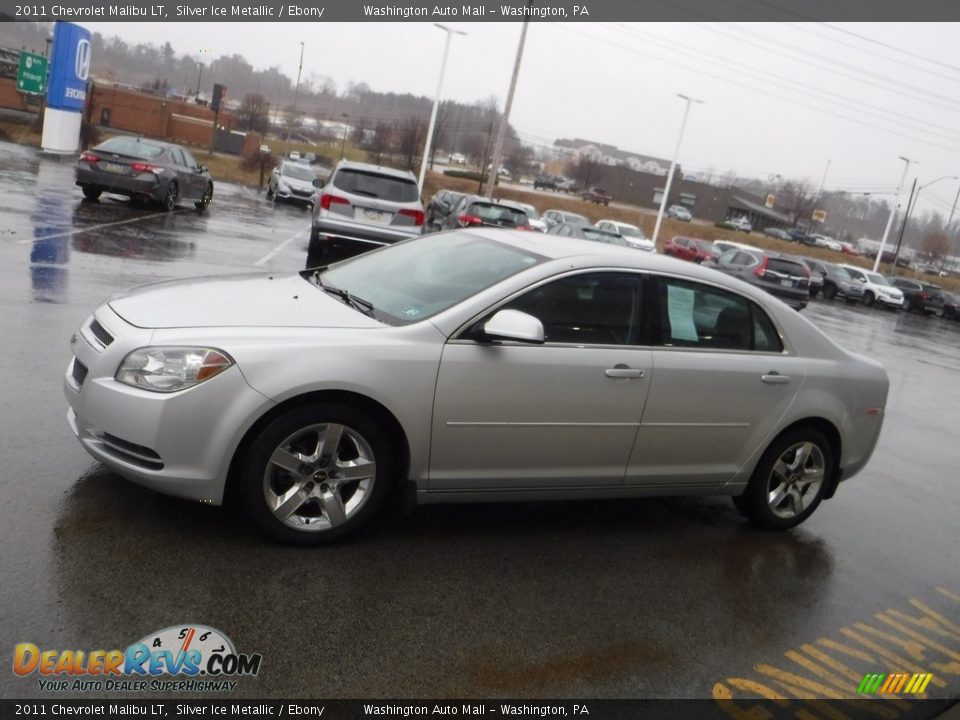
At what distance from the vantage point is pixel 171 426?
12.5 ft

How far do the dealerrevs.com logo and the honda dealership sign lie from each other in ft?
94.2

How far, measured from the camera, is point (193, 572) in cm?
373

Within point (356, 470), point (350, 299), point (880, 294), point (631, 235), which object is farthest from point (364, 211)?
point (880, 294)

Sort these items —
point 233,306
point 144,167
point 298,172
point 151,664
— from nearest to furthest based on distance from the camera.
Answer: point 151,664 < point 233,306 < point 144,167 < point 298,172

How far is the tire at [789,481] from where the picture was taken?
17.7 feet

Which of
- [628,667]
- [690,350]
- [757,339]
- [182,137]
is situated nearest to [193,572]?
[628,667]

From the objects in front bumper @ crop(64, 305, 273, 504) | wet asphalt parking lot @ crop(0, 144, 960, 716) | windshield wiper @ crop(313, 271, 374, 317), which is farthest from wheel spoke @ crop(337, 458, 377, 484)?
windshield wiper @ crop(313, 271, 374, 317)

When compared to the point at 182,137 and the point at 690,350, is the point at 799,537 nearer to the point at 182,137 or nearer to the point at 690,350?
the point at 690,350

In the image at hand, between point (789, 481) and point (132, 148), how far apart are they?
53.7 feet

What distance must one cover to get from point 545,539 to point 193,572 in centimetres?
197

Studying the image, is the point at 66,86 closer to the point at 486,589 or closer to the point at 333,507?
the point at 333,507

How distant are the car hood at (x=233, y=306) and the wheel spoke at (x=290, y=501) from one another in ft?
2.62

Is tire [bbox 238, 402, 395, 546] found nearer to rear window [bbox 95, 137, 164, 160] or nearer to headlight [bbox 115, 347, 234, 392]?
headlight [bbox 115, 347, 234, 392]

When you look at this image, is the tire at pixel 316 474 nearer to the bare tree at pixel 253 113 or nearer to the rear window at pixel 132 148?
the rear window at pixel 132 148
